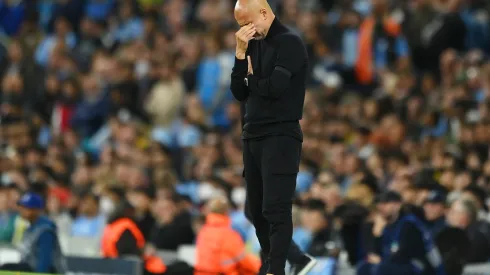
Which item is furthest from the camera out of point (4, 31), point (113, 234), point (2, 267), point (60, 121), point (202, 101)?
point (4, 31)

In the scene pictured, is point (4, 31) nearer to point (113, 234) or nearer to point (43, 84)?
point (43, 84)

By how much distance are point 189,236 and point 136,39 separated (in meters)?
6.95

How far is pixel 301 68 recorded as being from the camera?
7188mm

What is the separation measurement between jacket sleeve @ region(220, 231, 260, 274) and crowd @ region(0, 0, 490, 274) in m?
0.70

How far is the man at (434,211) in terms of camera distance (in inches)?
451

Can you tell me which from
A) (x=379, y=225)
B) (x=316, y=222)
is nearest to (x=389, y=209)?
(x=379, y=225)

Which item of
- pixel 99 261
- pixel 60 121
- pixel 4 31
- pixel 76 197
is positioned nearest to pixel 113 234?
pixel 99 261

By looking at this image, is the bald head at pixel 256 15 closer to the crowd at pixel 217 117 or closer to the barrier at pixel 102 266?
the barrier at pixel 102 266

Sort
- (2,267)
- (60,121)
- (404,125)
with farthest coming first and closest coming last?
(60,121)
(404,125)
(2,267)

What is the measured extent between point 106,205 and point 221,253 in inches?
145

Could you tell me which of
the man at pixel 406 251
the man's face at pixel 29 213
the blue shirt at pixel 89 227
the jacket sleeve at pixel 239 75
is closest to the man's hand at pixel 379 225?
the man at pixel 406 251

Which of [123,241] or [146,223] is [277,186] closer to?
[123,241]

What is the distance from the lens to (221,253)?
36.3 feet

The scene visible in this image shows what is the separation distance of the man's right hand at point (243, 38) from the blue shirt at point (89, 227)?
24.8 ft
